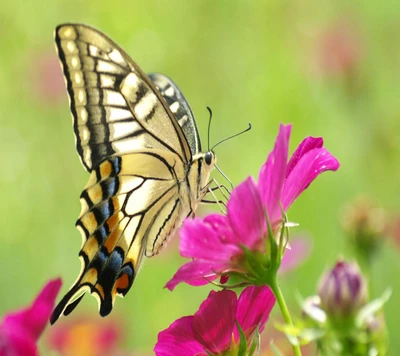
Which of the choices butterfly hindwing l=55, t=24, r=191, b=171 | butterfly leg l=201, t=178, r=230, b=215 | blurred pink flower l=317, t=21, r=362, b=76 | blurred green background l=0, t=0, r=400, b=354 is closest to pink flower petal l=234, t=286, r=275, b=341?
butterfly leg l=201, t=178, r=230, b=215

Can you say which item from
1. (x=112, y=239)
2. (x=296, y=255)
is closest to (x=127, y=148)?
(x=112, y=239)

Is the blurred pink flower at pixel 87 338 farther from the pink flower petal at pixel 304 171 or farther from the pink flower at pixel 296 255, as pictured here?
the pink flower petal at pixel 304 171

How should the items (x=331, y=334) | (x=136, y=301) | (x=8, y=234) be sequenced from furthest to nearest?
(x=8, y=234) < (x=136, y=301) < (x=331, y=334)

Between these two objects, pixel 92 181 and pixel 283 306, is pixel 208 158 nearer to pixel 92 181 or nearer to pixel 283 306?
pixel 92 181

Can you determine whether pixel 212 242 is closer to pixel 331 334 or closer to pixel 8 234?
pixel 331 334

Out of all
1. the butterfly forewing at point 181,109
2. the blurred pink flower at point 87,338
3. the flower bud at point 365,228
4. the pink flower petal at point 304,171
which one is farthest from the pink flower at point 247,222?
the blurred pink flower at point 87,338

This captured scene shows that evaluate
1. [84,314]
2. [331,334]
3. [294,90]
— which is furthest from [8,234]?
[331,334]
